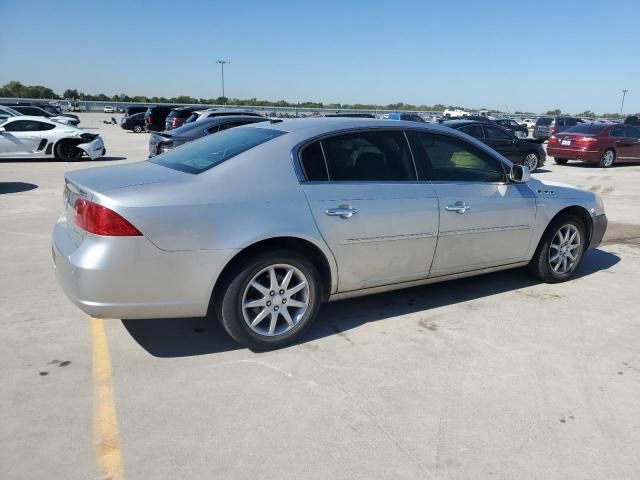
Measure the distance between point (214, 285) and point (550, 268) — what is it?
A: 3.40 m

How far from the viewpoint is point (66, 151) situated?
15.5m

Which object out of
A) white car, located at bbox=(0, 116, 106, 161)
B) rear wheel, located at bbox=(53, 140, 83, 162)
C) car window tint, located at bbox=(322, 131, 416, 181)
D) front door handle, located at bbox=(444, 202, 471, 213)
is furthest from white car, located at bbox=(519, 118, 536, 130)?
car window tint, located at bbox=(322, 131, 416, 181)

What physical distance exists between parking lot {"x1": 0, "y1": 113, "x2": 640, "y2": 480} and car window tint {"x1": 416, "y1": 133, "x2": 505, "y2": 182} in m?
1.11

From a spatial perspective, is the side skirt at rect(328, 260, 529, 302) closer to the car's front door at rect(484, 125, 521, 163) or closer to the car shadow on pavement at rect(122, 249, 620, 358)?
the car shadow on pavement at rect(122, 249, 620, 358)

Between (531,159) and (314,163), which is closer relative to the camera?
(314,163)

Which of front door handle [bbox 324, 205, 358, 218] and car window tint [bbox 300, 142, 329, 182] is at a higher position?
car window tint [bbox 300, 142, 329, 182]

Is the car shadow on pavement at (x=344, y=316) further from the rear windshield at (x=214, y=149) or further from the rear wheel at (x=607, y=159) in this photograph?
the rear wheel at (x=607, y=159)

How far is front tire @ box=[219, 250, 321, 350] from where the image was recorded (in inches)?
139

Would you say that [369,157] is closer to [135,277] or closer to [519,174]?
[519,174]

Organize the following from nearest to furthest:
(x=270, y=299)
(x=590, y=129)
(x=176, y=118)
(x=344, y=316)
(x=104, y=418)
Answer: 1. (x=104, y=418)
2. (x=270, y=299)
3. (x=344, y=316)
4. (x=590, y=129)
5. (x=176, y=118)

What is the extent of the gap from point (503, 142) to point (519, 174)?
1113cm

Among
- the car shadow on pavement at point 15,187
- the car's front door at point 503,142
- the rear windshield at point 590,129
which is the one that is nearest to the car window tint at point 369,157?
the car shadow on pavement at point 15,187

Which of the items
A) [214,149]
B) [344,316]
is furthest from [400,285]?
[214,149]

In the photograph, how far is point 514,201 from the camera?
15.5 feet
